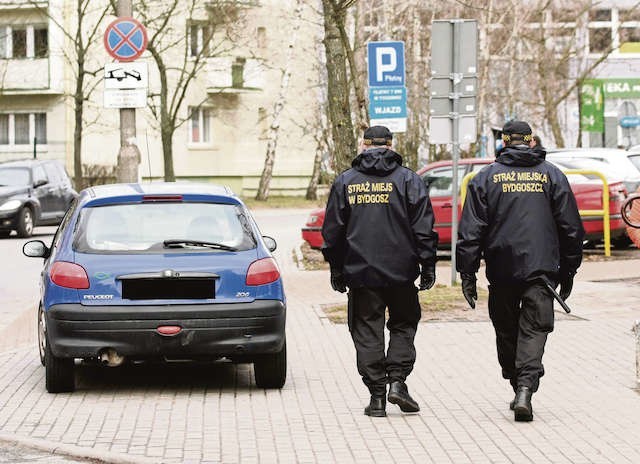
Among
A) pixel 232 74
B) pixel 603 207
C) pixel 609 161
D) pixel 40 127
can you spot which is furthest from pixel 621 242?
pixel 40 127

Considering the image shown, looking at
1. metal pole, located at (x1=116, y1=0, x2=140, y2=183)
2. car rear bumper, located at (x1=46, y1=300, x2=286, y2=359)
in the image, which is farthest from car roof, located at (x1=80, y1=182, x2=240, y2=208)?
metal pole, located at (x1=116, y1=0, x2=140, y2=183)

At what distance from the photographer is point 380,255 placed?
847 centimetres

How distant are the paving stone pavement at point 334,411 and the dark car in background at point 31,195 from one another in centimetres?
1737

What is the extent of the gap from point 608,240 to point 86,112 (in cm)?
3652

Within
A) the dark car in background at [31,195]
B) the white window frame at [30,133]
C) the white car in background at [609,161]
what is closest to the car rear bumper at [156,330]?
the white car in background at [609,161]

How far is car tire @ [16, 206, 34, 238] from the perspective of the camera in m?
29.2

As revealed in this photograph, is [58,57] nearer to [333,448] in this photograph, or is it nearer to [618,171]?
[618,171]

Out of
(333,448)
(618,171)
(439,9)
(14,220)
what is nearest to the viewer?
(333,448)

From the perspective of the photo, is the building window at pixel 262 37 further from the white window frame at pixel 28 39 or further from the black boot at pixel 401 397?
the black boot at pixel 401 397

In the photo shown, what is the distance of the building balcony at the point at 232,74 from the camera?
5506 centimetres

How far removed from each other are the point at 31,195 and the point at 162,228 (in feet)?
68.6

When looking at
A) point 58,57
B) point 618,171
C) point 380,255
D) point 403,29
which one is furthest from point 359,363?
point 58,57

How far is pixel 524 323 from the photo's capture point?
8.40 m

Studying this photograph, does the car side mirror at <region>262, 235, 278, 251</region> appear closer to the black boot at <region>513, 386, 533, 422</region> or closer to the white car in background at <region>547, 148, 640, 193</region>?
the black boot at <region>513, 386, 533, 422</region>
